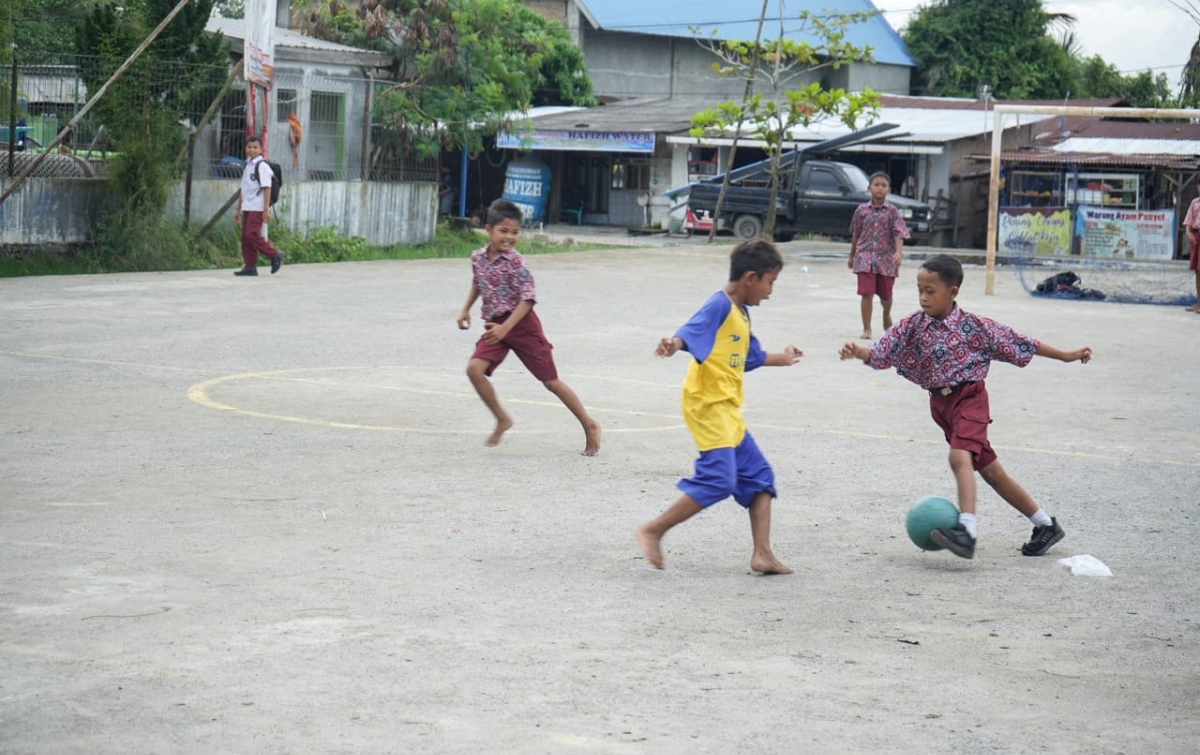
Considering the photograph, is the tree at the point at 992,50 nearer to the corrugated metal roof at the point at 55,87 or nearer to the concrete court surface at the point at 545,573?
the corrugated metal roof at the point at 55,87

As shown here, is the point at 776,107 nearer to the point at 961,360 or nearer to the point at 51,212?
the point at 51,212

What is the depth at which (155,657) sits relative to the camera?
15.5 ft

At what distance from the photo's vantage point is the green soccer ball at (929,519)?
246 inches

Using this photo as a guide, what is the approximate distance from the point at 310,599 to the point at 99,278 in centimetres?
1446

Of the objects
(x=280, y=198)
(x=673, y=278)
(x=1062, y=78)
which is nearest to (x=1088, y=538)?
(x=673, y=278)

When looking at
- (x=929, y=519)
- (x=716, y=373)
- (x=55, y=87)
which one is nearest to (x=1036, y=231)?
(x=55, y=87)

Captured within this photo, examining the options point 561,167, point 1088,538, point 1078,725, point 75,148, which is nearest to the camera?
point 1078,725

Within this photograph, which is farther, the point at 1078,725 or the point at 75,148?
the point at 75,148

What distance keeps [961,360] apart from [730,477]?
1211mm

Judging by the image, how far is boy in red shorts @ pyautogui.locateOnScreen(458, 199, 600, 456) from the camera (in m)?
8.73

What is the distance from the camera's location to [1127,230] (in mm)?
29531

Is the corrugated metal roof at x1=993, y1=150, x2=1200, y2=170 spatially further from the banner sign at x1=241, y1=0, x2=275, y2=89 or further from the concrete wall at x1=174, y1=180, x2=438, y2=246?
the banner sign at x1=241, y1=0, x2=275, y2=89

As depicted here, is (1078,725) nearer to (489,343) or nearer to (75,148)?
(489,343)

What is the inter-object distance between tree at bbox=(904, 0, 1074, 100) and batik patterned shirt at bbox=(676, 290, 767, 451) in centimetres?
4543
